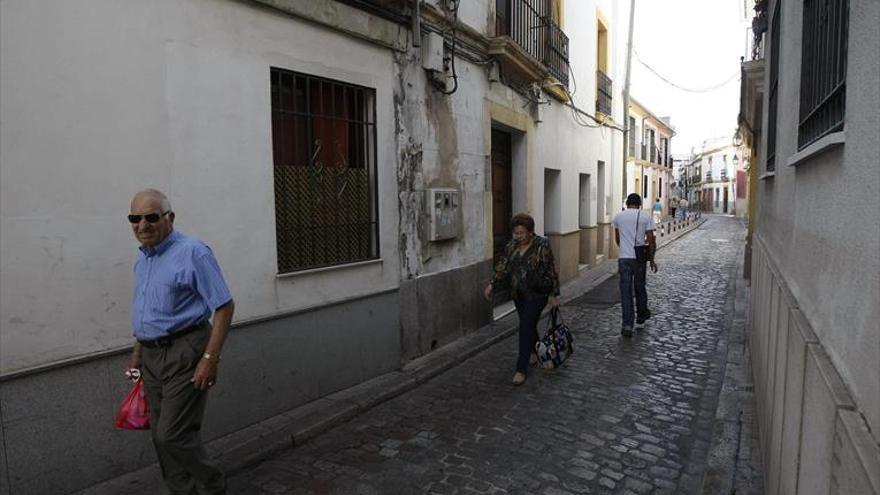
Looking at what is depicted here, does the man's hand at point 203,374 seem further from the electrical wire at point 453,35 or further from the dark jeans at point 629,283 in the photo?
the dark jeans at point 629,283

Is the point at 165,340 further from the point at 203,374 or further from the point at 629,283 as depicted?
the point at 629,283

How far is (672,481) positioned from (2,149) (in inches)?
174

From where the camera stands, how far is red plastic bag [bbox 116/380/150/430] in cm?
309

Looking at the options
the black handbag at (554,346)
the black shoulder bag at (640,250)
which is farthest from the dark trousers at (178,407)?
the black shoulder bag at (640,250)

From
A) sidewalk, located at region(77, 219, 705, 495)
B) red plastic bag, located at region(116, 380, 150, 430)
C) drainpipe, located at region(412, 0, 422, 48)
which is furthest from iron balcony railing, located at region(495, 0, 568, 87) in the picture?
red plastic bag, located at region(116, 380, 150, 430)

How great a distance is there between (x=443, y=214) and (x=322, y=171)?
1.92 m

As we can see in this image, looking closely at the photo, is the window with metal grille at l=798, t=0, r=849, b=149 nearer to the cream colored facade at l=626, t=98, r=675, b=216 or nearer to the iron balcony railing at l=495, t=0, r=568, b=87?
the iron balcony railing at l=495, t=0, r=568, b=87

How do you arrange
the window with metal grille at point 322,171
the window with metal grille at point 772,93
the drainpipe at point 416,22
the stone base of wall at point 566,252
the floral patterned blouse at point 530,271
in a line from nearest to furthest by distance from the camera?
the window with metal grille at point 322,171 < the floral patterned blouse at point 530,271 < the window with metal grille at point 772,93 < the drainpipe at point 416,22 < the stone base of wall at point 566,252

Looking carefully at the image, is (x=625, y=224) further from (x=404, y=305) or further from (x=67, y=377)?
(x=67, y=377)

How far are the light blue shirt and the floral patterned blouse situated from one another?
3.19 meters

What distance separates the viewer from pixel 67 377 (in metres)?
3.39

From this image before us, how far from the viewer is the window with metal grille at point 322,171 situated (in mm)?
4895

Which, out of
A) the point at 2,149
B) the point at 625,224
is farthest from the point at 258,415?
the point at 625,224

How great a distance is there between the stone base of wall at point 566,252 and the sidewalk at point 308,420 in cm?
459
